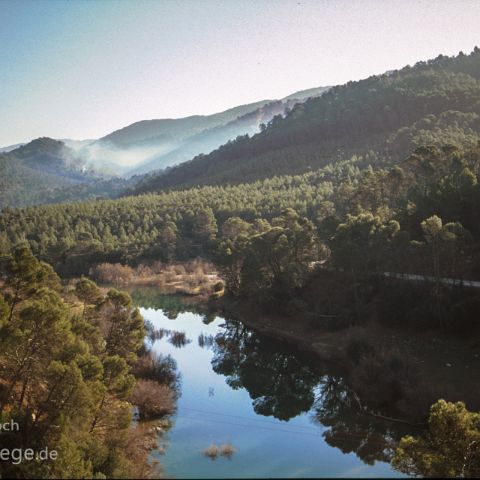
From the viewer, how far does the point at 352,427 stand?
29656 mm

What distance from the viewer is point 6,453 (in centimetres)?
1903

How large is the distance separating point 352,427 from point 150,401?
40.3ft

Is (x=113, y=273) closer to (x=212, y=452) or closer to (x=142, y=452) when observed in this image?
(x=142, y=452)

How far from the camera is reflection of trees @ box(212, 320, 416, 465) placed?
27.9m

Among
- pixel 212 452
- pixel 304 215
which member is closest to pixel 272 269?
pixel 212 452

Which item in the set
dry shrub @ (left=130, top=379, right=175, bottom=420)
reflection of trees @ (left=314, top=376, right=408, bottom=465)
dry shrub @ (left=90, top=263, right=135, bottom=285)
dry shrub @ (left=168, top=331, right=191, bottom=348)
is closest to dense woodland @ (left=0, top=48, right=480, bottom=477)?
dry shrub @ (left=130, top=379, right=175, bottom=420)

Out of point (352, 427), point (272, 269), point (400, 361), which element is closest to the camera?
point (352, 427)

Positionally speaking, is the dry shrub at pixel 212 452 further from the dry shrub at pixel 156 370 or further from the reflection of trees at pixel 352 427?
the dry shrub at pixel 156 370

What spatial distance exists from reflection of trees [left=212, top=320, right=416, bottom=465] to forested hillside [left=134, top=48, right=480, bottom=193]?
225 feet

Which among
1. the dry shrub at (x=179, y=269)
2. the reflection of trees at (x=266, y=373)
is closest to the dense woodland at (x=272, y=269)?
the reflection of trees at (x=266, y=373)

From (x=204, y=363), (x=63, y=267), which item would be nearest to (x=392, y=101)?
(x=63, y=267)

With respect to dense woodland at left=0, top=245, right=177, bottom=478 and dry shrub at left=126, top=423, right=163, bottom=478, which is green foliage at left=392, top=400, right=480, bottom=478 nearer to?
dry shrub at left=126, top=423, right=163, bottom=478

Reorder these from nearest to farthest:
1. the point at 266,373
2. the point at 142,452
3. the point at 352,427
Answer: the point at 142,452
the point at 352,427
the point at 266,373

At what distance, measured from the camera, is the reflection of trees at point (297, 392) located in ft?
91.5
